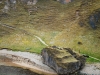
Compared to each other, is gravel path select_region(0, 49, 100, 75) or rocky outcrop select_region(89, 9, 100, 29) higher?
rocky outcrop select_region(89, 9, 100, 29)

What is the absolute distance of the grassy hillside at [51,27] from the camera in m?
117

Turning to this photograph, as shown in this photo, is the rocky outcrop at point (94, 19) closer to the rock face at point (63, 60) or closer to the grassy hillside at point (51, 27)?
the grassy hillside at point (51, 27)

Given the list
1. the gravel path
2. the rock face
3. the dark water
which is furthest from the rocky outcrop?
the dark water

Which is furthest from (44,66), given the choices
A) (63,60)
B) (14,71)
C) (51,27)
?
(51,27)

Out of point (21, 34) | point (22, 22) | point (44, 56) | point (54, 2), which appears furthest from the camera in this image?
point (54, 2)

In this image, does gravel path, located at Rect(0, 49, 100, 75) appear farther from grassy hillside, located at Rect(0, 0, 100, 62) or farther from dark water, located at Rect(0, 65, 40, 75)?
grassy hillside, located at Rect(0, 0, 100, 62)

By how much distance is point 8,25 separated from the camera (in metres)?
137

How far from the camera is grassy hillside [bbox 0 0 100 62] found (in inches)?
4596

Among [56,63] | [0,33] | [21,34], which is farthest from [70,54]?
[0,33]

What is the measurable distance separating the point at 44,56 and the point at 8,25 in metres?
42.2

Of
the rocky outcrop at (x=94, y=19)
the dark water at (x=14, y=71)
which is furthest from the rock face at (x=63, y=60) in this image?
the rocky outcrop at (x=94, y=19)

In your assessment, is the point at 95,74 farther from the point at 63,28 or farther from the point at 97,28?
the point at 63,28

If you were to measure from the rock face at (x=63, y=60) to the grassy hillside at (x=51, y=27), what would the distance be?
9.14 metres

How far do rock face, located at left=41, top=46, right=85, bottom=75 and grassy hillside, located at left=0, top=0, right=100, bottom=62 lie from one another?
914cm
